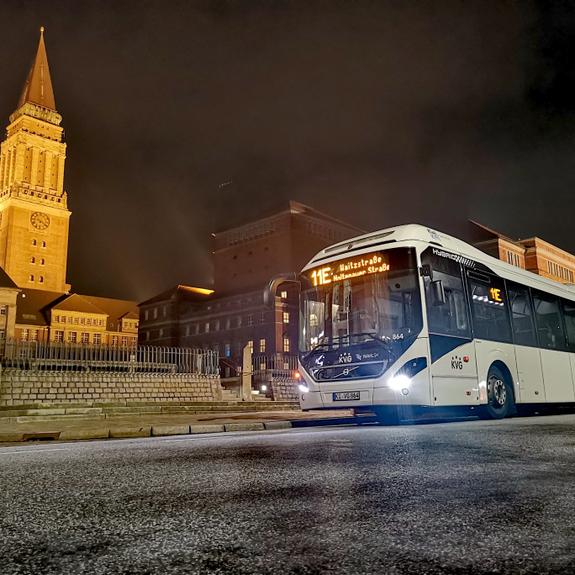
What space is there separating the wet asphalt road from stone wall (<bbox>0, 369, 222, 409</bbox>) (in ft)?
43.2

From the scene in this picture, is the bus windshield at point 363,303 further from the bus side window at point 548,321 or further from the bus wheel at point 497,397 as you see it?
the bus side window at point 548,321

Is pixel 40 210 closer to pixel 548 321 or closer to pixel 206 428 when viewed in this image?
pixel 206 428

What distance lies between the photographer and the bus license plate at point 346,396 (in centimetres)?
1135

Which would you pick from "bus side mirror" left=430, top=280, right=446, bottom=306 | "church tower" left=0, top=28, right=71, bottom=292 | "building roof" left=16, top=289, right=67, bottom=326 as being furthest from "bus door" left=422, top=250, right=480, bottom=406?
"church tower" left=0, top=28, right=71, bottom=292

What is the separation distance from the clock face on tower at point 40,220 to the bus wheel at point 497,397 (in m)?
105

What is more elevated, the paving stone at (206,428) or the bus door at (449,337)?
the bus door at (449,337)

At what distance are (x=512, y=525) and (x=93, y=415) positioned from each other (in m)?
16.0

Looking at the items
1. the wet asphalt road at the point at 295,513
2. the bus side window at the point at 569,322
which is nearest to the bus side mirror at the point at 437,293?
the wet asphalt road at the point at 295,513

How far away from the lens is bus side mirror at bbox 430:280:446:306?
1113 centimetres

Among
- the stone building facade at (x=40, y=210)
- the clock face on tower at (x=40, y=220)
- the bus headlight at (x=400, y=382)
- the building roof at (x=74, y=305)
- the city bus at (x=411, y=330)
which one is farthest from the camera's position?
the clock face on tower at (x=40, y=220)

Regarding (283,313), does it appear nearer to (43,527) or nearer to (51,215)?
(51,215)

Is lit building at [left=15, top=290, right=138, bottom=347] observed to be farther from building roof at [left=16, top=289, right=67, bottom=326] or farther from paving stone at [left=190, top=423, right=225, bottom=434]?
paving stone at [left=190, top=423, right=225, bottom=434]

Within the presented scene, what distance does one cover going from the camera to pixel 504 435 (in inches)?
320

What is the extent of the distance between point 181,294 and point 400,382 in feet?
253
